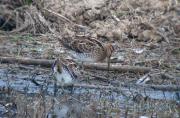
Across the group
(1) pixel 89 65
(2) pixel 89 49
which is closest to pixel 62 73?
(2) pixel 89 49

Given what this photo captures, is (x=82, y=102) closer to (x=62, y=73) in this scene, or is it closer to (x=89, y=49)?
(x=62, y=73)

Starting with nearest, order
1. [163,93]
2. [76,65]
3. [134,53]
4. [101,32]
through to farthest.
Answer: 1. [163,93]
2. [76,65]
3. [134,53]
4. [101,32]

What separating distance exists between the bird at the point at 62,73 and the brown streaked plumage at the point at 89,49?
56cm

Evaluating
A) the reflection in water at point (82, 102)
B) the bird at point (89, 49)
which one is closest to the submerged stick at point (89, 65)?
the bird at point (89, 49)

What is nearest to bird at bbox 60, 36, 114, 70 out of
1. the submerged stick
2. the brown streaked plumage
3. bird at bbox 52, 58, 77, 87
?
→ the brown streaked plumage

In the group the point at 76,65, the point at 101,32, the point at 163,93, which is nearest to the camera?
the point at 163,93

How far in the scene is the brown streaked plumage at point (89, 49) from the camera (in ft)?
32.3

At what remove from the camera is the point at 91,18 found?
13.0 m

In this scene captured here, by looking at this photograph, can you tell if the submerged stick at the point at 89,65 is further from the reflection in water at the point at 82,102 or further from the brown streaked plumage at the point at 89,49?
the reflection in water at the point at 82,102

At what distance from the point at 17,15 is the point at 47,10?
0.58 m

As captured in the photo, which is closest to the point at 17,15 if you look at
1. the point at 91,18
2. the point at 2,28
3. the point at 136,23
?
the point at 2,28

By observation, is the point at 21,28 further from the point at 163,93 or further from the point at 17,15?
the point at 163,93

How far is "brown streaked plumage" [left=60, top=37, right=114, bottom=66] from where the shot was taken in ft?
32.3

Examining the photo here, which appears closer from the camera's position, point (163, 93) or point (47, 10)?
point (163, 93)
